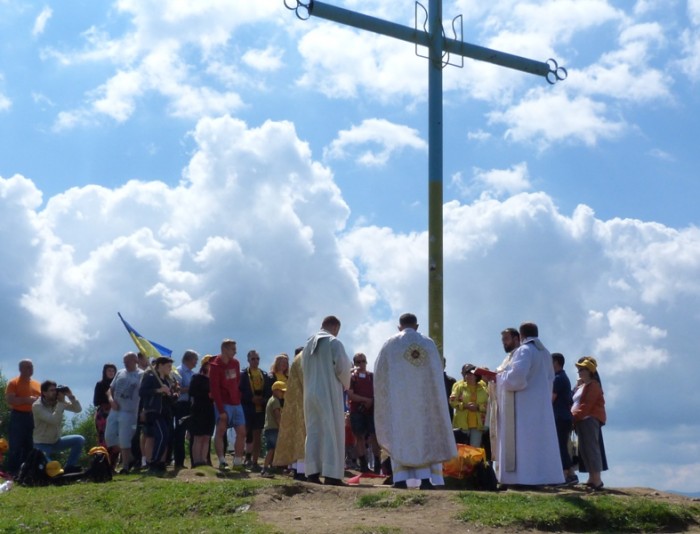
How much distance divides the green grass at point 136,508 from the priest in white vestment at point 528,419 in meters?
3.23

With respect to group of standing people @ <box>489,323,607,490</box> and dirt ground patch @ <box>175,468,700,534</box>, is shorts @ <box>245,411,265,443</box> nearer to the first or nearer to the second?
group of standing people @ <box>489,323,607,490</box>

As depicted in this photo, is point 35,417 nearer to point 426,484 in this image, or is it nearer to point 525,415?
point 426,484

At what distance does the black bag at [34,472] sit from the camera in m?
14.1

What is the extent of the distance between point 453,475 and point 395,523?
3.24 metres

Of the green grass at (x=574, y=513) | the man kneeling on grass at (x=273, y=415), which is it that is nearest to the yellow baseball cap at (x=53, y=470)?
the man kneeling on grass at (x=273, y=415)

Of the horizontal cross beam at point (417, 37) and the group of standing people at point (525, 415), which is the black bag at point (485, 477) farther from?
the horizontal cross beam at point (417, 37)

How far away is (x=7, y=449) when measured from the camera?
628 inches

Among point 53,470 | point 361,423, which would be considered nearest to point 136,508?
point 53,470

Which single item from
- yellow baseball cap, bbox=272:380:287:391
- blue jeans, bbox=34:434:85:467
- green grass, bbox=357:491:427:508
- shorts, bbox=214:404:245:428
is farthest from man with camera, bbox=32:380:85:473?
green grass, bbox=357:491:427:508

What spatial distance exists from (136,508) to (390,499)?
279 cm

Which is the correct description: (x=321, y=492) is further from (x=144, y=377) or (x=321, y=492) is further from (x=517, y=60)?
(x=517, y=60)

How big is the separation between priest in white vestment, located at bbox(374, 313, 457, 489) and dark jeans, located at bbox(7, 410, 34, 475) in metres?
6.00

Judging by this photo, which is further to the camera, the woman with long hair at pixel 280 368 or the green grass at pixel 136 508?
the woman with long hair at pixel 280 368

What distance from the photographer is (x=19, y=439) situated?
51.7ft
